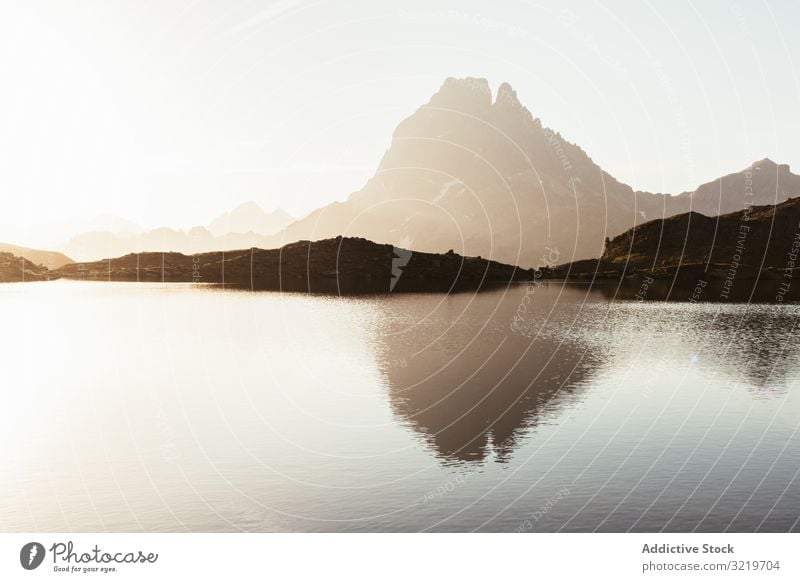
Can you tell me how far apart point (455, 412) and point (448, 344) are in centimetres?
5480

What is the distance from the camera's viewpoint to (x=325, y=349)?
428ft

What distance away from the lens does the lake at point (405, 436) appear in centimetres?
5012

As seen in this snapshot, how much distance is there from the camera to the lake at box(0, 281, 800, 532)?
1973 inches

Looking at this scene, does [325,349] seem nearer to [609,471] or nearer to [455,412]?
[455,412]
